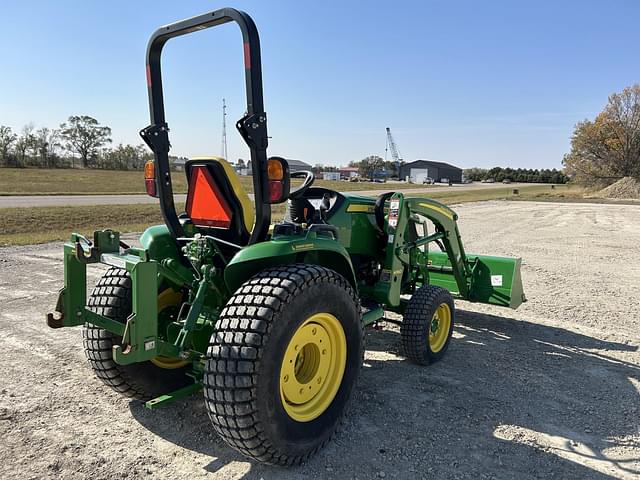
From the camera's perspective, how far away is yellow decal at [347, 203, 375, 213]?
490 cm

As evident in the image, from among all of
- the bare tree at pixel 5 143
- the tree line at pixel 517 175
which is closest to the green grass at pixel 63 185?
the bare tree at pixel 5 143

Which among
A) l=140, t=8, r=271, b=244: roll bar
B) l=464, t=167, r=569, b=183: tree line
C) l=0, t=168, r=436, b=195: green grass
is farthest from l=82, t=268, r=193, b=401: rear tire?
l=464, t=167, r=569, b=183: tree line

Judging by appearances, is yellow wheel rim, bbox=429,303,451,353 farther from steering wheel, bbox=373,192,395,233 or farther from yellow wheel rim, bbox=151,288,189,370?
yellow wheel rim, bbox=151,288,189,370

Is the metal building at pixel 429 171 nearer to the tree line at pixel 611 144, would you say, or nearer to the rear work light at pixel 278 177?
the tree line at pixel 611 144

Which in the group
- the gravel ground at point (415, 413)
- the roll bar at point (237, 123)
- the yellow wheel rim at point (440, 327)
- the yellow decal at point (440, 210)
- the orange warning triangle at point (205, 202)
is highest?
the roll bar at point (237, 123)

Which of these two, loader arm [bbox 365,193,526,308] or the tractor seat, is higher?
the tractor seat

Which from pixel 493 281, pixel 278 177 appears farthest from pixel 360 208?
pixel 493 281

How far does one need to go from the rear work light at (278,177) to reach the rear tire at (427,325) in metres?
2.11

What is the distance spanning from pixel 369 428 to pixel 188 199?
2.01 meters

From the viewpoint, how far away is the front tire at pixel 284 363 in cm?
276

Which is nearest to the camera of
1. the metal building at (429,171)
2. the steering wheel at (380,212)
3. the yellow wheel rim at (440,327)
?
the yellow wheel rim at (440,327)

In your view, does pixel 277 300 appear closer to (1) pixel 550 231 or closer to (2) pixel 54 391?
(2) pixel 54 391

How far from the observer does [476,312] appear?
682cm

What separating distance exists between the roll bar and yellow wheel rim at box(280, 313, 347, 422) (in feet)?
2.32
